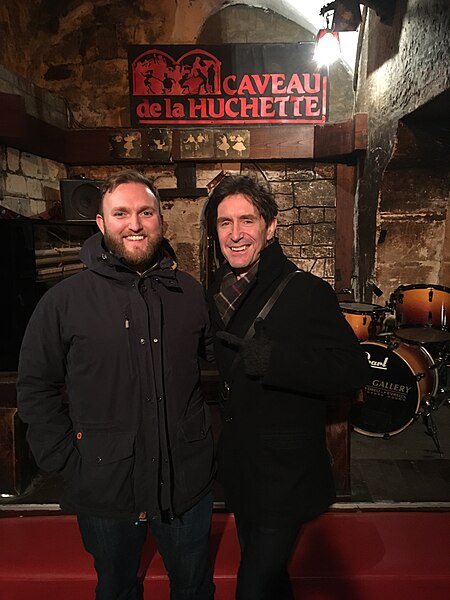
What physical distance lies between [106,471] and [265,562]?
1.97ft

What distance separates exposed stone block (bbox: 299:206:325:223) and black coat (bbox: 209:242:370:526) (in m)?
5.01

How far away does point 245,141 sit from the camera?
6.01 metres

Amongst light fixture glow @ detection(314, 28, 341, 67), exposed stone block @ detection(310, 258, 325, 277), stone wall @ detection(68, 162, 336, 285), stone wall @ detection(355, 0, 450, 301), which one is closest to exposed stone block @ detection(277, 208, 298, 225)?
stone wall @ detection(68, 162, 336, 285)

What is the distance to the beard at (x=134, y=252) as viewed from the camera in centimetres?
148

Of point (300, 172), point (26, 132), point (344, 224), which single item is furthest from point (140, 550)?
point (300, 172)

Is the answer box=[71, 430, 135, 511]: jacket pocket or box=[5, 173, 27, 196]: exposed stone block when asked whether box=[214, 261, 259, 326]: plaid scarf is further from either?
box=[5, 173, 27, 196]: exposed stone block

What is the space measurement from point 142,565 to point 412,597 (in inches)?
49.6

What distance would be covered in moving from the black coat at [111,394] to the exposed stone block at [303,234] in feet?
16.5

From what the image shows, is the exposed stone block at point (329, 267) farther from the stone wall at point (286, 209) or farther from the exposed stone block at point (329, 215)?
the exposed stone block at point (329, 215)

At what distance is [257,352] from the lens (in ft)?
4.33

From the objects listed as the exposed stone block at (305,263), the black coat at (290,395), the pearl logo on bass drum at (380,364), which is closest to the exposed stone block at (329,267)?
the exposed stone block at (305,263)

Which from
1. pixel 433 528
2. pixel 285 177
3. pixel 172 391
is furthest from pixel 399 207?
pixel 172 391

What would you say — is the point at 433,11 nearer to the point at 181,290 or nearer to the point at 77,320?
the point at 181,290

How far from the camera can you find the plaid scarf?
148cm
